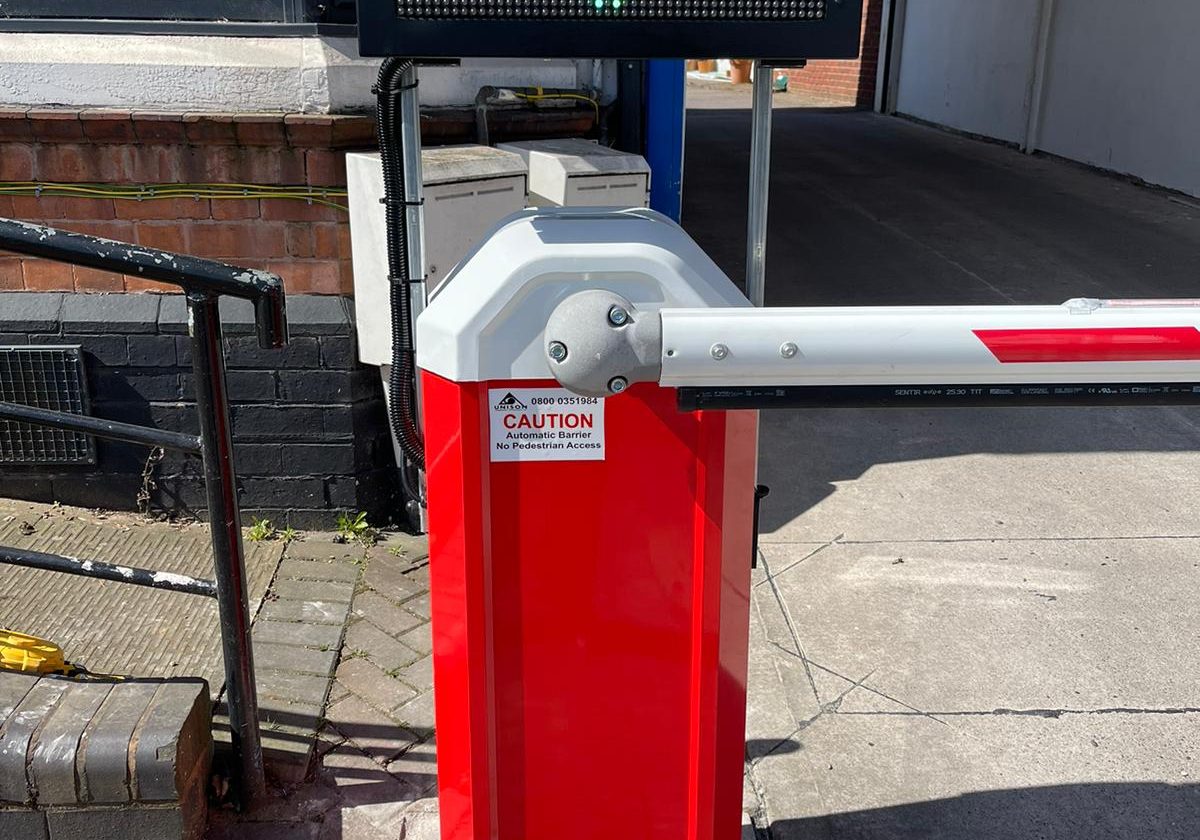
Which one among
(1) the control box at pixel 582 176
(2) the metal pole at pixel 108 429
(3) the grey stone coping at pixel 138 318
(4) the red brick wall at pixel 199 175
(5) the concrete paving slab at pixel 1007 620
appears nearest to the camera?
(2) the metal pole at pixel 108 429

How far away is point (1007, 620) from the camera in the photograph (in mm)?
3730

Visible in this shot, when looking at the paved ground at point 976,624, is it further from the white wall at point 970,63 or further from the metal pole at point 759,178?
the white wall at point 970,63

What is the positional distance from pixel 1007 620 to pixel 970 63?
14.9 meters

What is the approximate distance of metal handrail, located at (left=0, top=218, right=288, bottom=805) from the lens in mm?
2389

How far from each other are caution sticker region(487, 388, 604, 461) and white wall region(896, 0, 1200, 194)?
11.0 m

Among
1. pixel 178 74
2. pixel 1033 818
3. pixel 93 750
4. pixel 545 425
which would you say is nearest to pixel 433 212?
pixel 178 74

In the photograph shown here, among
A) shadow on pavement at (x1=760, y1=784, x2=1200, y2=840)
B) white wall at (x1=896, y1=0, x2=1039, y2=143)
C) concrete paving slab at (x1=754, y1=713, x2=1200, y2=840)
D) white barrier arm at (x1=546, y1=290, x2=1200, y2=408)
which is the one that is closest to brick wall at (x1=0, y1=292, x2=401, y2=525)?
concrete paving slab at (x1=754, y1=713, x2=1200, y2=840)

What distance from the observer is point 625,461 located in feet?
6.04

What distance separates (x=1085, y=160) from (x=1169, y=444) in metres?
9.16

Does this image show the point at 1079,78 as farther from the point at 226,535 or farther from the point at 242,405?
the point at 226,535

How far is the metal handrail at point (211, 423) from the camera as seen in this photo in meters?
2.39

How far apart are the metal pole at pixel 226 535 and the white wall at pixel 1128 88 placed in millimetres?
10904

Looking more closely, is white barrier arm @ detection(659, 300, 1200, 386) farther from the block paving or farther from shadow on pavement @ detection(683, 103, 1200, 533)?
shadow on pavement @ detection(683, 103, 1200, 533)

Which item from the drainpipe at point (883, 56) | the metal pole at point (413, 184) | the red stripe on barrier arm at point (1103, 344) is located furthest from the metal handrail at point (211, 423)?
the drainpipe at point (883, 56)
